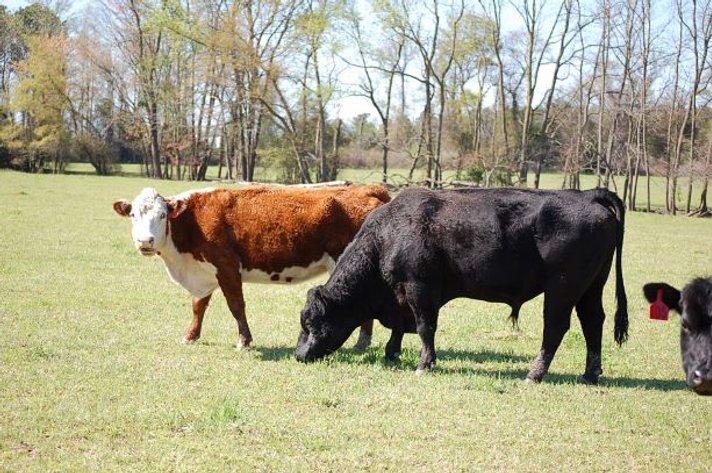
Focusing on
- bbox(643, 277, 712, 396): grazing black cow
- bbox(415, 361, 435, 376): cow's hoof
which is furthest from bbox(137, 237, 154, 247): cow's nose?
bbox(643, 277, 712, 396): grazing black cow

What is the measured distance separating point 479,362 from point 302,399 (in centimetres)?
285

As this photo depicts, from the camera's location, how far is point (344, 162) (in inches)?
2808

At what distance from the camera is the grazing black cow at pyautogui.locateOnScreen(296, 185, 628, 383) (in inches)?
330

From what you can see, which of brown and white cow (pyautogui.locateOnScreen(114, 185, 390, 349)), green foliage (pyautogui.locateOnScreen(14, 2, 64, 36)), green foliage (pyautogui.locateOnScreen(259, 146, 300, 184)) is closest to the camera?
brown and white cow (pyautogui.locateOnScreen(114, 185, 390, 349))

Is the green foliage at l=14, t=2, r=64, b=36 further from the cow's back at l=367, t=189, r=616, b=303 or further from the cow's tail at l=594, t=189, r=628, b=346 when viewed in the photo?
the cow's tail at l=594, t=189, r=628, b=346

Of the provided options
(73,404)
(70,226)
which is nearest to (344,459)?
(73,404)

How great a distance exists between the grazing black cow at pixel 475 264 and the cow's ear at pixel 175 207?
1.99 metres

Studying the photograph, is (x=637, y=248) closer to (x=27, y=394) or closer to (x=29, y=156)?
(x=27, y=394)

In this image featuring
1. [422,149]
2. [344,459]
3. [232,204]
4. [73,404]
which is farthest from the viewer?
[422,149]

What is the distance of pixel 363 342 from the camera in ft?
33.6

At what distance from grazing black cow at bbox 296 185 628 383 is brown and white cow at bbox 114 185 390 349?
3.03 feet

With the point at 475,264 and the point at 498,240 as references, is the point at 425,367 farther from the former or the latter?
the point at 498,240

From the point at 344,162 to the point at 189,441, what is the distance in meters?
65.7

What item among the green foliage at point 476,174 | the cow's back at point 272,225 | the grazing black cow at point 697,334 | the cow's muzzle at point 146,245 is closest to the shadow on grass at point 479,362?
the cow's back at point 272,225
